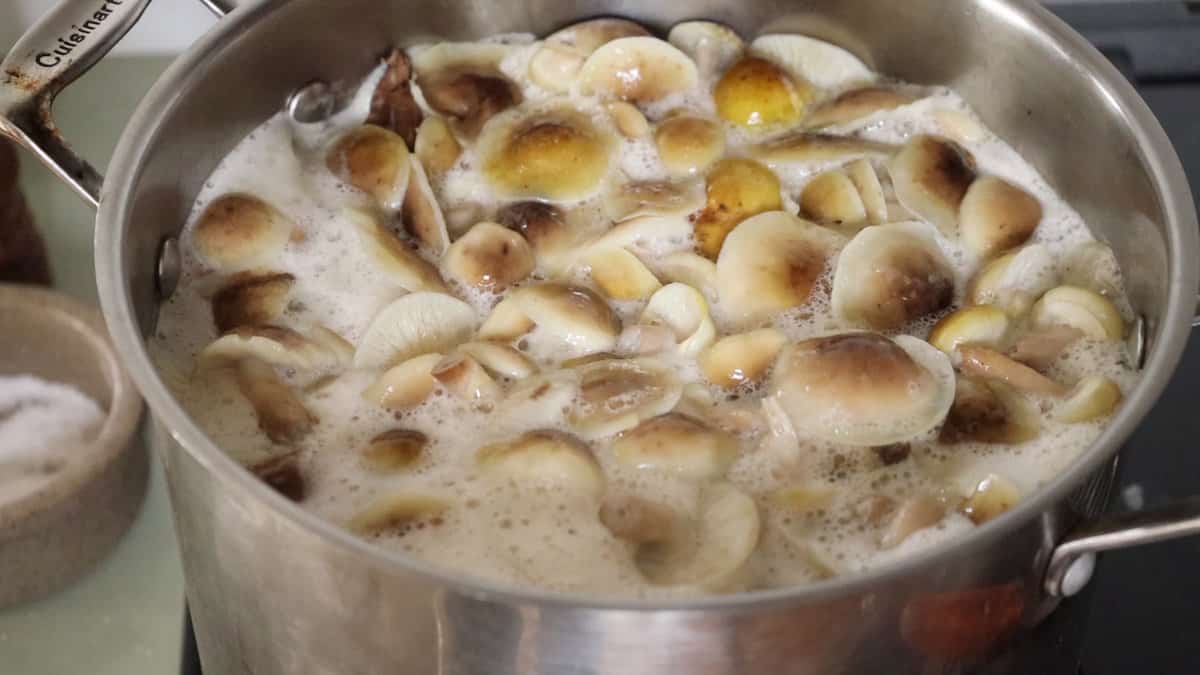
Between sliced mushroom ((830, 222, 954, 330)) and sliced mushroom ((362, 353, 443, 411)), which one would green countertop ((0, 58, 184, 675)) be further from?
sliced mushroom ((830, 222, 954, 330))

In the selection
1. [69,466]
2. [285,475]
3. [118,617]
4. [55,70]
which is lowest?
[118,617]

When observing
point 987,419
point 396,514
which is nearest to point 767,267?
point 987,419

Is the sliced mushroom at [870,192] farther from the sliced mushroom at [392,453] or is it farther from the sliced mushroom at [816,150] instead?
the sliced mushroom at [392,453]

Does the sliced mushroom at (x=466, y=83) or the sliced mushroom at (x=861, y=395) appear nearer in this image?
the sliced mushroom at (x=861, y=395)

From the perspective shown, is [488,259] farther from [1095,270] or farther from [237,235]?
[1095,270]

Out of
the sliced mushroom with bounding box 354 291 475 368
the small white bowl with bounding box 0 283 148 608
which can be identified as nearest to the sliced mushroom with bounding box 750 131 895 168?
the sliced mushroom with bounding box 354 291 475 368

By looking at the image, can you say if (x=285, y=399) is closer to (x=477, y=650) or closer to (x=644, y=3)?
(x=477, y=650)

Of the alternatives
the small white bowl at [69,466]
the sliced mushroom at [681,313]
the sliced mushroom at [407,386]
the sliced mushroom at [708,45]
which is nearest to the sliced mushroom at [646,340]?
the sliced mushroom at [681,313]
